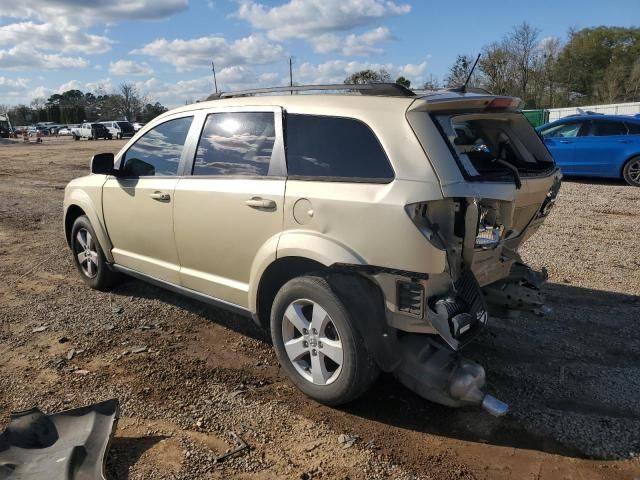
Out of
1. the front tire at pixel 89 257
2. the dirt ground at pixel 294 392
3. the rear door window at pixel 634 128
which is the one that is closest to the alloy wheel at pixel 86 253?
the front tire at pixel 89 257

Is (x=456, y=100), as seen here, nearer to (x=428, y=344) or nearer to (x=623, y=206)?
(x=428, y=344)

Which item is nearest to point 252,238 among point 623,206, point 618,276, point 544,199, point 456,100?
point 456,100

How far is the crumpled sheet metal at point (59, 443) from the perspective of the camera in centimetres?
278

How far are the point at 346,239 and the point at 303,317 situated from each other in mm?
644

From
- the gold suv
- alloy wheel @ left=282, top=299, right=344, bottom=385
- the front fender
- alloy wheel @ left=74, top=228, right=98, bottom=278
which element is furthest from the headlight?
alloy wheel @ left=74, top=228, right=98, bottom=278

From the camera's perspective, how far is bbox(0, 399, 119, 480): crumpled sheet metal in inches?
109

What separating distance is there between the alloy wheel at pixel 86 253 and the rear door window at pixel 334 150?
2.91 meters

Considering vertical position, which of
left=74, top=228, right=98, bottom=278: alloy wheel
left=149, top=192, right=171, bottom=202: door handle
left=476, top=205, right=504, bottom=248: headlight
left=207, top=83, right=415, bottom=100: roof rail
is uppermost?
left=207, top=83, right=415, bottom=100: roof rail

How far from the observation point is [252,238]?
3711 mm

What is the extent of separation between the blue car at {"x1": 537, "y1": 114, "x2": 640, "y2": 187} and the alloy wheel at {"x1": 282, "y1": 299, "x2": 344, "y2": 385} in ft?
37.3

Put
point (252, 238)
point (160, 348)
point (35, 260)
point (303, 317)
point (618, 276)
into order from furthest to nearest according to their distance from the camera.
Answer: point (35, 260), point (618, 276), point (160, 348), point (252, 238), point (303, 317)

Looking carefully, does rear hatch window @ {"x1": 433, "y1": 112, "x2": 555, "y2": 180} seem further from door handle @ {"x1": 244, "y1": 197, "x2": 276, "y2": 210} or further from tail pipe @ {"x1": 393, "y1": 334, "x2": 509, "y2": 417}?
door handle @ {"x1": 244, "y1": 197, "x2": 276, "y2": 210}

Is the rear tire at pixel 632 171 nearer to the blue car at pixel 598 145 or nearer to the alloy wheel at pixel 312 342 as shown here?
the blue car at pixel 598 145

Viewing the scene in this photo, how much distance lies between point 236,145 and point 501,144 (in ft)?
6.61
